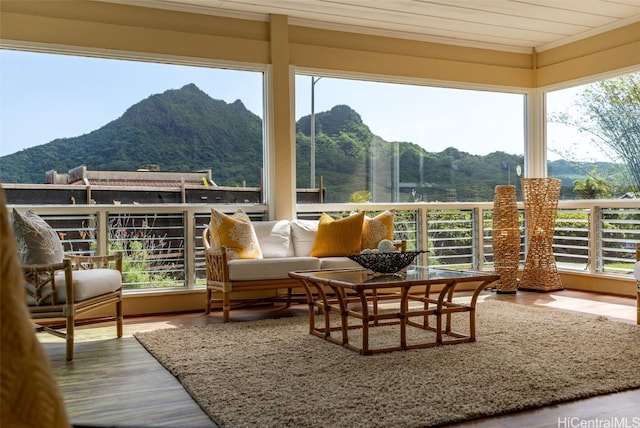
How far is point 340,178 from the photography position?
6.45 m

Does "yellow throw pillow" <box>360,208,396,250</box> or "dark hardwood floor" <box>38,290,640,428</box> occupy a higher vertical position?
"yellow throw pillow" <box>360,208,396,250</box>

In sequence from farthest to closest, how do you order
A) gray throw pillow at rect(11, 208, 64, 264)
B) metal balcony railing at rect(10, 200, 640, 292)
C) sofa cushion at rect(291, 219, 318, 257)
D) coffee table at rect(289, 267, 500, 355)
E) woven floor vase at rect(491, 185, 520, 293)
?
woven floor vase at rect(491, 185, 520, 293) < sofa cushion at rect(291, 219, 318, 257) < metal balcony railing at rect(10, 200, 640, 292) < gray throw pillow at rect(11, 208, 64, 264) < coffee table at rect(289, 267, 500, 355)

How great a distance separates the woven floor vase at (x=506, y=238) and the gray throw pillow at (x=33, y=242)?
457 centimetres

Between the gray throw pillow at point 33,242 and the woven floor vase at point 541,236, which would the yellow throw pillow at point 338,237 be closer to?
the woven floor vase at point 541,236

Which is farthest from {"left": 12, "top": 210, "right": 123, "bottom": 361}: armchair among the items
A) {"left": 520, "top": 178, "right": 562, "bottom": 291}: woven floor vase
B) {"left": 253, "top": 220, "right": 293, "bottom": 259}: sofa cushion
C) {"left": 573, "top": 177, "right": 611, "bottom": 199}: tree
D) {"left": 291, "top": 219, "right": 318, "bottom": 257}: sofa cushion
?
{"left": 573, "top": 177, "right": 611, "bottom": 199}: tree

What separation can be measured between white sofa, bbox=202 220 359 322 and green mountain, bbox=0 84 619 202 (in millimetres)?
626

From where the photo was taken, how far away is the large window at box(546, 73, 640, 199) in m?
6.39

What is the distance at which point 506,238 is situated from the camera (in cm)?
673

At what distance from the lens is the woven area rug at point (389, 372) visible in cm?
268

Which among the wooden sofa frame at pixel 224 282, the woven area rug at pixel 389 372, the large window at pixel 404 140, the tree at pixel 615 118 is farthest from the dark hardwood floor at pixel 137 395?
the large window at pixel 404 140

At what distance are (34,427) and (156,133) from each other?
222 inches

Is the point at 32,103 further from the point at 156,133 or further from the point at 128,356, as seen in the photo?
the point at 128,356

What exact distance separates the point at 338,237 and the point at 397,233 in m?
1.25

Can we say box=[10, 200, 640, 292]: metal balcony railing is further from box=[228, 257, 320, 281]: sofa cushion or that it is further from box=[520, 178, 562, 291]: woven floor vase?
box=[228, 257, 320, 281]: sofa cushion
